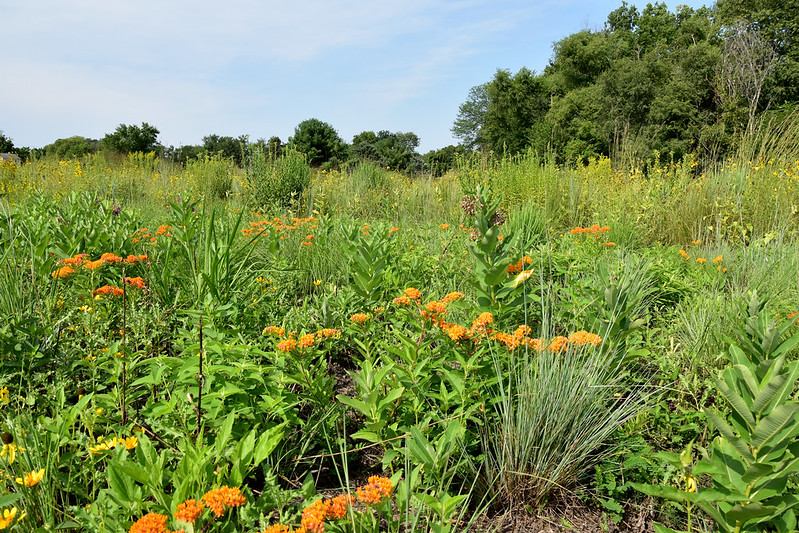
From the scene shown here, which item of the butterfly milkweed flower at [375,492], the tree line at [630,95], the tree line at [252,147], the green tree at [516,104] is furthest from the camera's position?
the green tree at [516,104]

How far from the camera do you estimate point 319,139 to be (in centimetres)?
3431

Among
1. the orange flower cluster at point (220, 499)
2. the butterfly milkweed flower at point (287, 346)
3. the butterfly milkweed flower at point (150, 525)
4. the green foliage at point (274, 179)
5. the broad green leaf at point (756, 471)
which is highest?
the green foliage at point (274, 179)

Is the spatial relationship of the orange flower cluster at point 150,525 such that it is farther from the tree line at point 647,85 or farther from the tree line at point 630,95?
the tree line at point 647,85

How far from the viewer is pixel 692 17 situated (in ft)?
113

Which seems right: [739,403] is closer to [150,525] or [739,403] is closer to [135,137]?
[150,525]

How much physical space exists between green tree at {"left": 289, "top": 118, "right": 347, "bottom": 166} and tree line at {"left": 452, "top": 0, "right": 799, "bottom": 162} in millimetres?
11687

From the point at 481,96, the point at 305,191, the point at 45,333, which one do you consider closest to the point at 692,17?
the point at 481,96

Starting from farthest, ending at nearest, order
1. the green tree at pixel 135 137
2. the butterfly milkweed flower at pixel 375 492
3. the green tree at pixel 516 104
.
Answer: the green tree at pixel 516 104
the green tree at pixel 135 137
the butterfly milkweed flower at pixel 375 492

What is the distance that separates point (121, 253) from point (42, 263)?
45cm

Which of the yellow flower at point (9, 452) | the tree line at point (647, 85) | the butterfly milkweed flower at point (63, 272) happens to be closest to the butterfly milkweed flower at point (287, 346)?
the yellow flower at point (9, 452)

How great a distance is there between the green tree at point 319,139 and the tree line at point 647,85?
11687mm

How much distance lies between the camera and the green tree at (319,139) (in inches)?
1329

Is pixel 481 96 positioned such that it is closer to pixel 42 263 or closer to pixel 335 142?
pixel 335 142

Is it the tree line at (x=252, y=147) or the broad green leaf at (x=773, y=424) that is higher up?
the tree line at (x=252, y=147)
